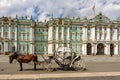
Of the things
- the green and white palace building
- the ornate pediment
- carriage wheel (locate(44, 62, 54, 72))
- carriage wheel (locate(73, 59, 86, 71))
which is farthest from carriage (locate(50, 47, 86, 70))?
the ornate pediment

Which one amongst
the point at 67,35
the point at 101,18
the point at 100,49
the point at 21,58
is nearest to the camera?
the point at 21,58

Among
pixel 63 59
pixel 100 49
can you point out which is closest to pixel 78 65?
pixel 63 59

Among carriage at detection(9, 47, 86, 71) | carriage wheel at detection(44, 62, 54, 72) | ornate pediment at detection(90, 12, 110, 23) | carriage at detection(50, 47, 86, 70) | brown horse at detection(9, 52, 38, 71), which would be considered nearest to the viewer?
carriage wheel at detection(44, 62, 54, 72)

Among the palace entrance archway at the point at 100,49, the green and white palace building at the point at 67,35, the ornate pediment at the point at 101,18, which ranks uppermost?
the ornate pediment at the point at 101,18

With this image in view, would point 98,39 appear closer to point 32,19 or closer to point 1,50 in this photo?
point 32,19

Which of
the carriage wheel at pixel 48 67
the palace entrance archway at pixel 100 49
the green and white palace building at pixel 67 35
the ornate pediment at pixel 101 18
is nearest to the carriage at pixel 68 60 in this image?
the carriage wheel at pixel 48 67

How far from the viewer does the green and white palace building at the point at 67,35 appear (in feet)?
274

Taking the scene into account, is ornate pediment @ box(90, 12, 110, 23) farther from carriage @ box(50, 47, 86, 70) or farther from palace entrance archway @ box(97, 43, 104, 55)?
carriage @ box(50, 47, 86, 70)

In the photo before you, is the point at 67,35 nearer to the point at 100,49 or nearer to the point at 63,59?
the point at 100,49

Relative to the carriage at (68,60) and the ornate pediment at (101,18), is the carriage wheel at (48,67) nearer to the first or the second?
the carriage at (68,60)

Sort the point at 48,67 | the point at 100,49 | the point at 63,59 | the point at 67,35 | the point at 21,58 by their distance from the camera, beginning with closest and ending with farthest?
the point at 48,67
the point at 21,58
the point at 63,59
the point at 67,35
the point at 100,49

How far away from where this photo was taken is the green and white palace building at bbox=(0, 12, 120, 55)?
83.5 m

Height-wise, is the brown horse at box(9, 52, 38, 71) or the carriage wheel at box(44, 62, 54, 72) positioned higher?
the brown horse at box(9, 52, 38, 71)

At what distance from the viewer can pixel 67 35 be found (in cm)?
8456
